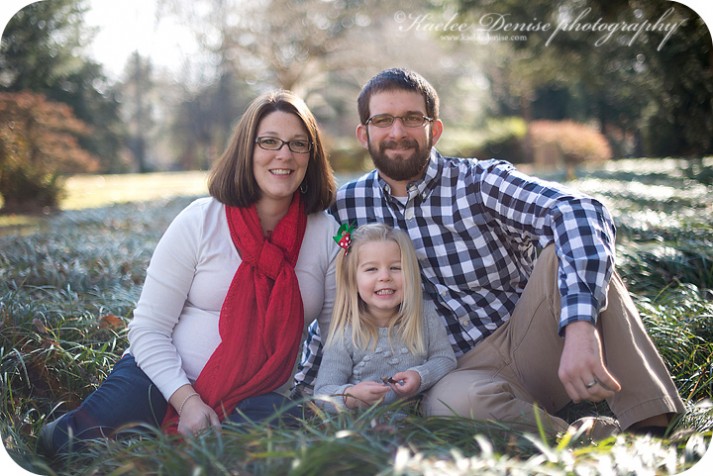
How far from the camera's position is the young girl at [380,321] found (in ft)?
7.48

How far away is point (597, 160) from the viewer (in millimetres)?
14453

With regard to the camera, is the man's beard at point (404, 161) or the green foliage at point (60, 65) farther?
the green foliage at point (60, 65)

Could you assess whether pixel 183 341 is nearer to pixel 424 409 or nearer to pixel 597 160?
pixel 424 409

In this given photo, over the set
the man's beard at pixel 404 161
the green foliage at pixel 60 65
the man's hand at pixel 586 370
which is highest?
the green foliage at pixel 60 65

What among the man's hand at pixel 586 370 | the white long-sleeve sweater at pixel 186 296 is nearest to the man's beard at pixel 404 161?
the white long-sleeve sweater at pixel 186 296

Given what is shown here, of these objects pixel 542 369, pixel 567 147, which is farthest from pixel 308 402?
pixel 567 147

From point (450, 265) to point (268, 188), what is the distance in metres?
0.80

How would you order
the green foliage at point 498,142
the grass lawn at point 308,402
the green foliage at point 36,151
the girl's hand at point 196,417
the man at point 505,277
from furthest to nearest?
the green foliage at point 498,142
the green foliage at point 36,151
the girl's hand at point 196,417
the man at point 505,277
the grass lawn at point 308,402

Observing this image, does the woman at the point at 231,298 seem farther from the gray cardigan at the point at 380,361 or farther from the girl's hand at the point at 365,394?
the girl's hand at the point at 365,394

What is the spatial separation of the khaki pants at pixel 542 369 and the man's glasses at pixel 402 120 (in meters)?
0.76

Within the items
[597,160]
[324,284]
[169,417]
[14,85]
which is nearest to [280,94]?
[324,284]

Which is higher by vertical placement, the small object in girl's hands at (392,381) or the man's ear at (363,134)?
the man's ear at (363,134)

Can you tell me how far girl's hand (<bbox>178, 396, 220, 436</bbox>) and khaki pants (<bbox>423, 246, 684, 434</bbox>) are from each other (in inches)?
30.3

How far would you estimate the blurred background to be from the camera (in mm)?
5438
